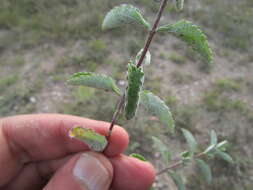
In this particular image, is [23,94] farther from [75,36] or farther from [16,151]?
[16,151]

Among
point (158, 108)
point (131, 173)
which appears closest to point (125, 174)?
point (131, 173)

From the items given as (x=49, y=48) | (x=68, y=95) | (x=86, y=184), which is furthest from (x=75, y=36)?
(x=86, y=184)

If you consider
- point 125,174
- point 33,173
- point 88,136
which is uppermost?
point 88,136

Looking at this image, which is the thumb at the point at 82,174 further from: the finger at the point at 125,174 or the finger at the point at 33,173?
the finger at the point at 33,173

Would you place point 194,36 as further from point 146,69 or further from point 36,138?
point 146,69

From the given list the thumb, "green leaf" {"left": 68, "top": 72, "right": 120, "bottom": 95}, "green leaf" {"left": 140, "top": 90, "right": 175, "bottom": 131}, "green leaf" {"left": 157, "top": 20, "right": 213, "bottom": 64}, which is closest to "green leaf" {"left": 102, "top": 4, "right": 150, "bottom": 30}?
"green leaf" {"left": 157, "top": 20, "right": 213, "bottom": 64}
